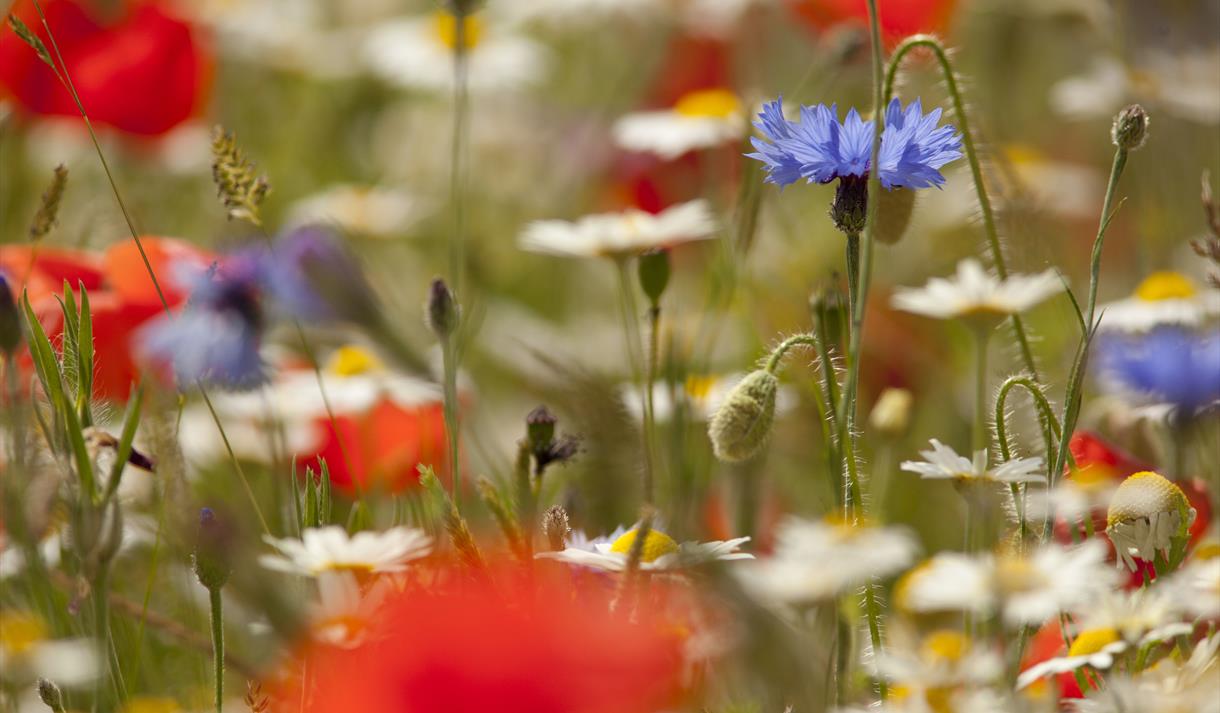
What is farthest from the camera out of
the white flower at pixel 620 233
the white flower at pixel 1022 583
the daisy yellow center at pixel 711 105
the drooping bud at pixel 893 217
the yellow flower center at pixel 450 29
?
the yellow flower center at pixel 450 29

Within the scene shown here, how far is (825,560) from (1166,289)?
48 centimetres

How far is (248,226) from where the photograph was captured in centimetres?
130

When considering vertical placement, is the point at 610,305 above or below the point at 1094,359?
above

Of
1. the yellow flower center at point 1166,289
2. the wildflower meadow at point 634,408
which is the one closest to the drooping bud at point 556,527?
the wildflower meadow at point 634,408

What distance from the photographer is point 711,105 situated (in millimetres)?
1334

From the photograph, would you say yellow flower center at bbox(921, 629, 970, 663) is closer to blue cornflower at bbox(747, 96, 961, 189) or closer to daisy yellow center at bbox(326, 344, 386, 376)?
blue cornflower at bbox(747, 96, 961, 189)

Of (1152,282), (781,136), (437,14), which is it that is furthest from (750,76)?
(781,136)

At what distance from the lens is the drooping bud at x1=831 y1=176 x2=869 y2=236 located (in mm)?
562

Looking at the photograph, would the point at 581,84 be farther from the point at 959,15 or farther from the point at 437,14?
the point at 959,15

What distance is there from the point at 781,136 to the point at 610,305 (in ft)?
3.83

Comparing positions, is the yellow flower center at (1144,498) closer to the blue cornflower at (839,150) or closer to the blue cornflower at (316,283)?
the blue cornflower at (839,150)

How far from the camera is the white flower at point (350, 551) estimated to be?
53 centimetres

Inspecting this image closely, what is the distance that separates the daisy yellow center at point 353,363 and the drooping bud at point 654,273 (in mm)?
332

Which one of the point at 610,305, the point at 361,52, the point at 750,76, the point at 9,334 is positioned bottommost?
the point at 9,334
